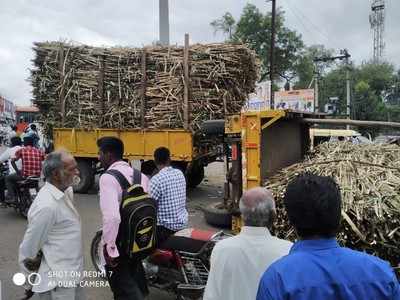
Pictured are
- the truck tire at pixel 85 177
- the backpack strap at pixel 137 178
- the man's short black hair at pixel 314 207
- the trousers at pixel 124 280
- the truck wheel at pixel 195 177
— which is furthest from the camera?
the truck wheel at pixel 195 177

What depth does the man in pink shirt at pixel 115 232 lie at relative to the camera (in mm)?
Result: 3492

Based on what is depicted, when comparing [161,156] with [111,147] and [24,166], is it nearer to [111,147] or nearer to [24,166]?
[111,147]

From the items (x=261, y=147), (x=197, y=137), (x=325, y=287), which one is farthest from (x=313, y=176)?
(x=197, y=137)

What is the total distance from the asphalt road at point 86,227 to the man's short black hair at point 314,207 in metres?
3.33

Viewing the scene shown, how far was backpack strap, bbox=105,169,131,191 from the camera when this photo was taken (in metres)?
3.65

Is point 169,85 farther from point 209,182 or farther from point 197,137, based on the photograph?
point 209,182

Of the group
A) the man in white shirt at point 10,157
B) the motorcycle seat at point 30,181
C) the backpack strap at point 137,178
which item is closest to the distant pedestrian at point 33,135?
the man in white shirt at point 10,157

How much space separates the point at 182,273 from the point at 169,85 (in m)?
6.25

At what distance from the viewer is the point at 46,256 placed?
306cm

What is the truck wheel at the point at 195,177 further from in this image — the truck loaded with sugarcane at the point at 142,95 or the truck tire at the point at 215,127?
the truck tire at the point at 215,127

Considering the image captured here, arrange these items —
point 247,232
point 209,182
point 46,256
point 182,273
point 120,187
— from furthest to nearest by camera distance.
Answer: point 209,182 → point 182,273 → point 120,187 → point 46,256 → point 247,232

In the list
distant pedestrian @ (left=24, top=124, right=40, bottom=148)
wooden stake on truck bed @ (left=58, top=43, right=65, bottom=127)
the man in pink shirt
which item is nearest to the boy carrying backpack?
the man in pink shirt

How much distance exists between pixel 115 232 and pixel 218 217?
164 inches

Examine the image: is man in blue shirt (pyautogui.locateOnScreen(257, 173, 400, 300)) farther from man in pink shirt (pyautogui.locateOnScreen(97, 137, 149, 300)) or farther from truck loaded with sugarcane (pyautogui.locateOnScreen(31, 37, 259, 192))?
truck loaded with sugarcane (pyautogui.locateOnScreen(31, 37, 259, 192))
